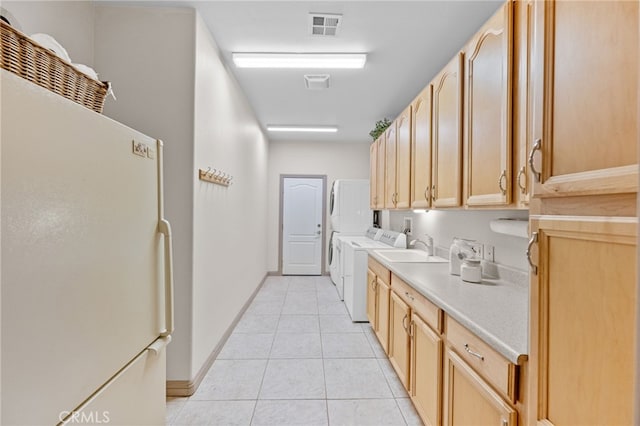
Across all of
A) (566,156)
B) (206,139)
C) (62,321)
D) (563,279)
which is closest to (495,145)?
(566,156)

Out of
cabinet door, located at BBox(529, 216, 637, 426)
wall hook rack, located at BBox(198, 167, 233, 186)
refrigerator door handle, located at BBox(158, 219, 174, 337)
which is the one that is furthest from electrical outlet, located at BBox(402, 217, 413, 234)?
refrigerator door handle, located at BBox(158, 219, 174, 337)

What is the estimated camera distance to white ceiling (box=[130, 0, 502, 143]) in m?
2.04

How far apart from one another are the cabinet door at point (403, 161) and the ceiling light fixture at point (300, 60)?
0.64m

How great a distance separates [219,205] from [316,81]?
4.96ft

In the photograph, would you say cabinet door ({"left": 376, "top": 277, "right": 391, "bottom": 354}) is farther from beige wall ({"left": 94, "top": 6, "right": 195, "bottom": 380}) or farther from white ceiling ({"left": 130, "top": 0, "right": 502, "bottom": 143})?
white ceiling ({"left": 130, "top": 0, "right": 502, "bottom": 143})

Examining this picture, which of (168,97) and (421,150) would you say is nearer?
(168,97)

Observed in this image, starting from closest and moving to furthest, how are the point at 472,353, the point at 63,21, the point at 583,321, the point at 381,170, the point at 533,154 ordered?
the point at 583,321, the point at 533,154, the point at 472,353, the point at 63,21, the point at 381,170

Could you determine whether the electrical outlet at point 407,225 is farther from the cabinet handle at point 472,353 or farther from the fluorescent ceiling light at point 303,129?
the cabinet handle at point 472,353

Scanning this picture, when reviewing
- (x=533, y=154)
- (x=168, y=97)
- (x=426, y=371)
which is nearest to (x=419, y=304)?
(x=426, y=371)

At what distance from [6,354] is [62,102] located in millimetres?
597

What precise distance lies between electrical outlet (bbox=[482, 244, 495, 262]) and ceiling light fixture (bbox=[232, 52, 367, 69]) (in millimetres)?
1778

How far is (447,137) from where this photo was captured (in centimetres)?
197

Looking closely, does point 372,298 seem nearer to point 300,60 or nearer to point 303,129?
point 300,60

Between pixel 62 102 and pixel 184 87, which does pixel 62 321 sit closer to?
pixel 62 102
